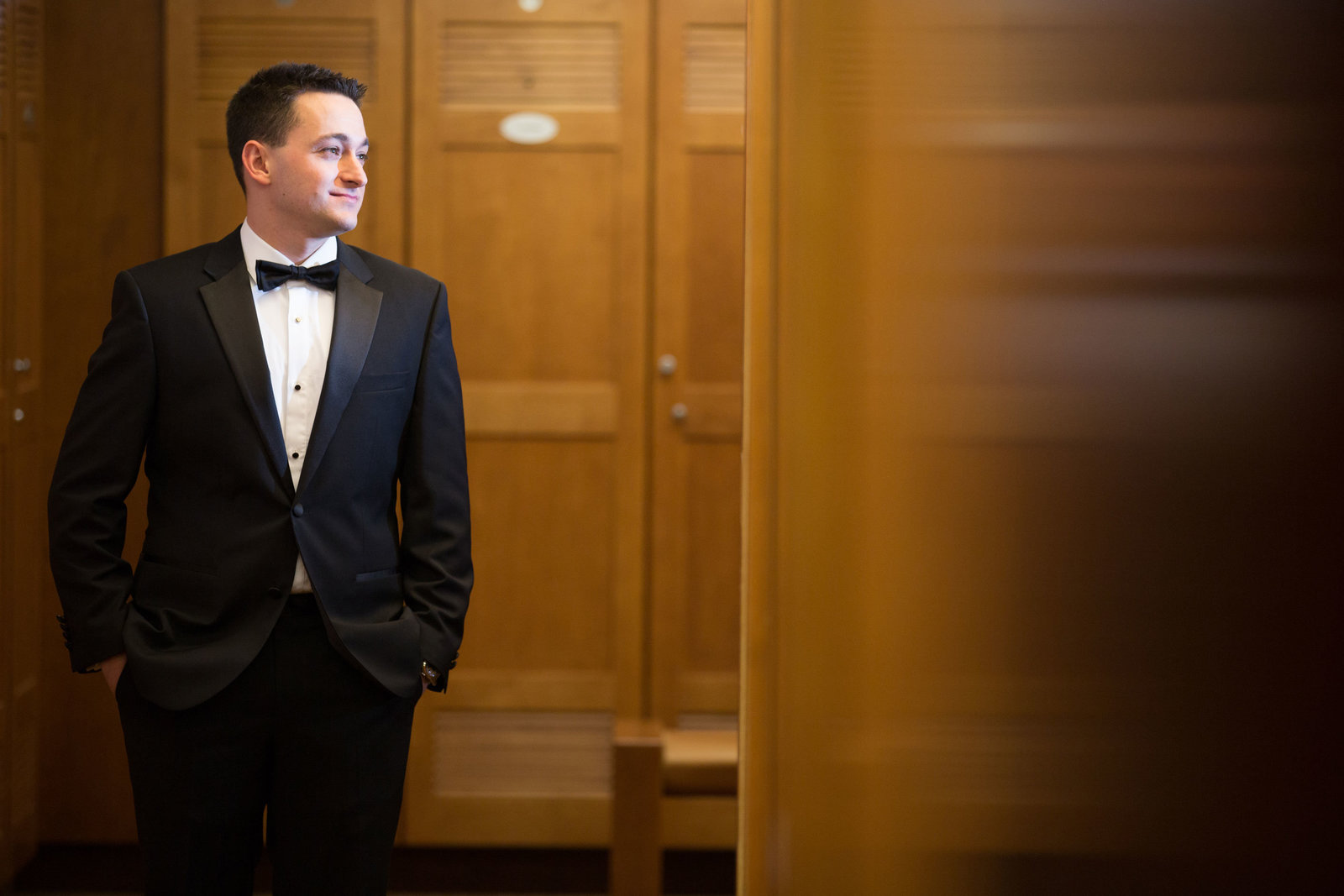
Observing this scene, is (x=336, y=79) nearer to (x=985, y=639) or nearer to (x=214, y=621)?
(x=214, y=621)

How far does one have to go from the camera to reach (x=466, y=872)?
9.11 ft

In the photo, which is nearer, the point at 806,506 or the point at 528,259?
the point at 806,506

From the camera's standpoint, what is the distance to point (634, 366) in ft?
9.20

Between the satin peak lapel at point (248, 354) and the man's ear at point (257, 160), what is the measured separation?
0.16 meters

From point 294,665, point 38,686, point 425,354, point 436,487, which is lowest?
point 38,686

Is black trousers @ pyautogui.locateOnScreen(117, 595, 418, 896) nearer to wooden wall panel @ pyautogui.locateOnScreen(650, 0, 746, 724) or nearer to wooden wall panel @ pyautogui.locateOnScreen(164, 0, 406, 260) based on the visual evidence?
wooden wall panel @ pyautogui.locateOnScreen(650, 0, 746, 724)

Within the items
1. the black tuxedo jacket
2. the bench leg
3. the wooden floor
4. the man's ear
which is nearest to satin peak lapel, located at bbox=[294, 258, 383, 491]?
the black tuxedo jacket

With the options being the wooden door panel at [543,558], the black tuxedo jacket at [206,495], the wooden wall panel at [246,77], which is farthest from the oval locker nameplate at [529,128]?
the black tuxedo jacket at [206,495]

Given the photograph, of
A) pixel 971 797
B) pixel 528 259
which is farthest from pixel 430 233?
pixel 971 797

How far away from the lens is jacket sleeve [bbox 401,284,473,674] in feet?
5.27

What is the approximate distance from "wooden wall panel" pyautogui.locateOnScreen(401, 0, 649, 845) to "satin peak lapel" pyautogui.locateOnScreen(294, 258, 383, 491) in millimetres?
1186

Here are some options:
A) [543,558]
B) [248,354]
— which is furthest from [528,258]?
[248,354]

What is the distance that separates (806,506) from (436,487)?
1170 millimetres

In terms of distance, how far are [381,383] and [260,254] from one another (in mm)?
247
